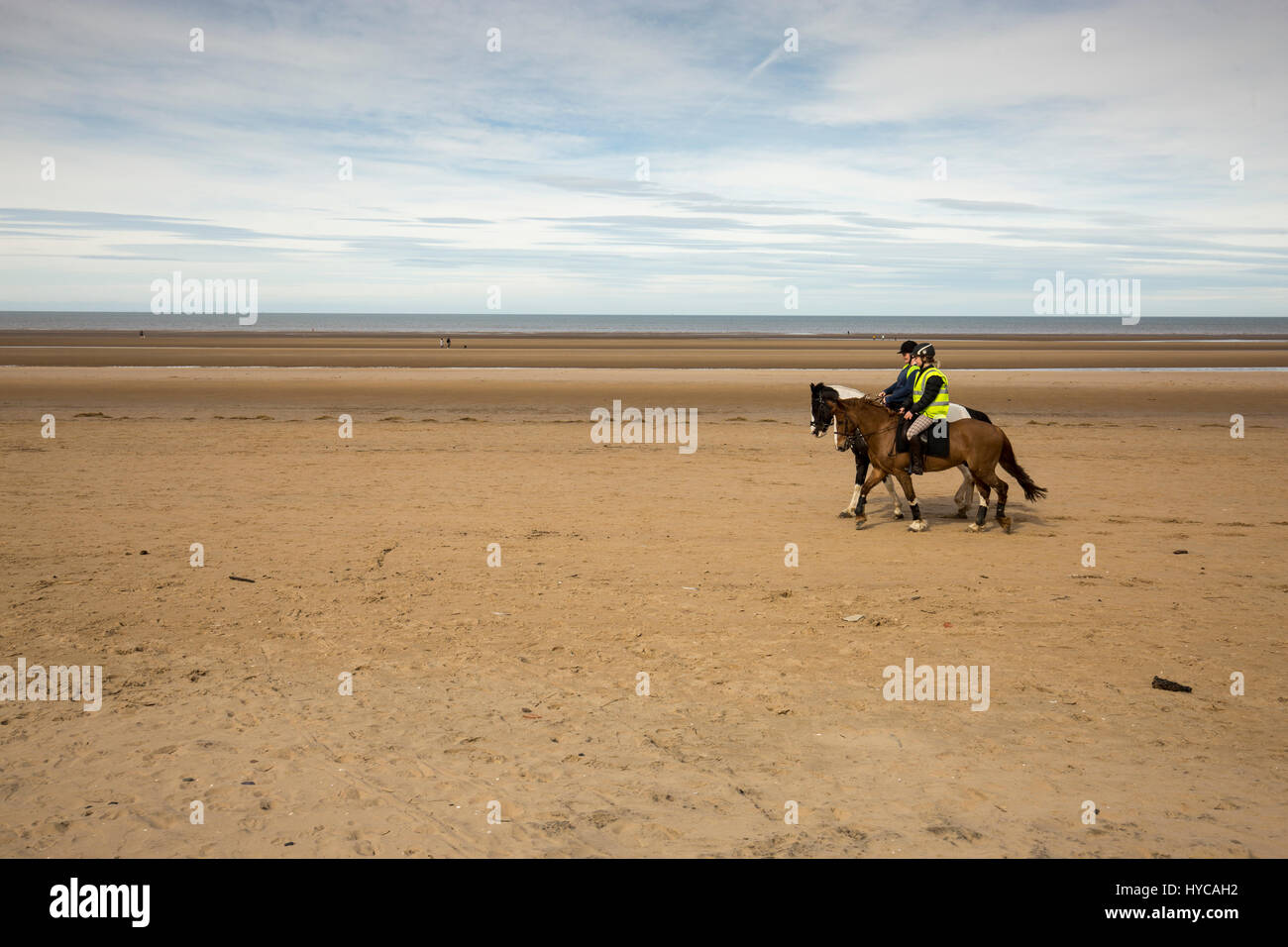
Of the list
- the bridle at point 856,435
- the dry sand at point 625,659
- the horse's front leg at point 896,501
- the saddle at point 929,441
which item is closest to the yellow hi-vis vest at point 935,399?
the saddle at point 929,441

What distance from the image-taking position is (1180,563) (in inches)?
447

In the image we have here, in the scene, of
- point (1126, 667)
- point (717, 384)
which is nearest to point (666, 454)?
point (1126, 667)

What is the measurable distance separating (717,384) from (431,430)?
17.8m

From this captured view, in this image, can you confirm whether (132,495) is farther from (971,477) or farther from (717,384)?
(717,384)

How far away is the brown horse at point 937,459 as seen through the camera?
13203mm

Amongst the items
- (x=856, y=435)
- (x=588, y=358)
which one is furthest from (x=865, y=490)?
(x=588, y=358)

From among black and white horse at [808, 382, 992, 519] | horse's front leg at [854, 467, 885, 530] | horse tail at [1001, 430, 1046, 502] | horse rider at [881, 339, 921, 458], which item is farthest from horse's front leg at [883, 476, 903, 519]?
horse tail at [1001, 430, 1046, 502]

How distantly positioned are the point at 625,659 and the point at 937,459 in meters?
7.31

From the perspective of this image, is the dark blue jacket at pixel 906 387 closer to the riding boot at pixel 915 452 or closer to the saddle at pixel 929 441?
the saddle at pixel 929 441

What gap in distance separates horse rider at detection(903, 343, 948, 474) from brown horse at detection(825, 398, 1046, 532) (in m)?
0.18

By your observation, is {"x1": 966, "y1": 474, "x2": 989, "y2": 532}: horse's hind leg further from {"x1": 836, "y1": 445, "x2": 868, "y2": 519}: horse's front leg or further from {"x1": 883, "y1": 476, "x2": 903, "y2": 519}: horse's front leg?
{"x1": 836, "y1": 445, "x2": 868, "y2": 519}: horse's front leg

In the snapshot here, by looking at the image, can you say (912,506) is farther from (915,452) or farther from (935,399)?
(935,399)

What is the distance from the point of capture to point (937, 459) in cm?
1349

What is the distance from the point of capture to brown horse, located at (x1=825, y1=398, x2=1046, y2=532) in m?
13.2
